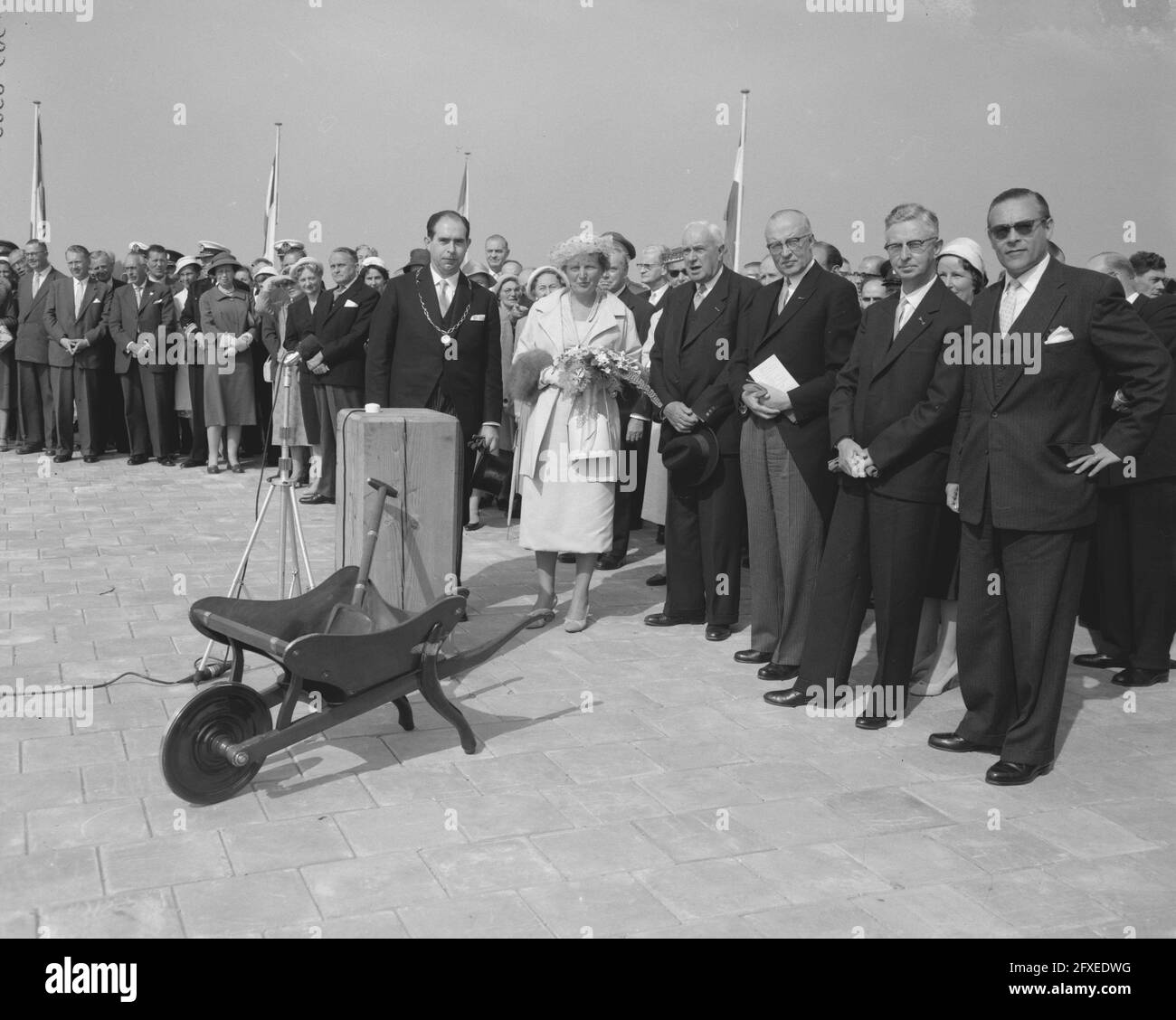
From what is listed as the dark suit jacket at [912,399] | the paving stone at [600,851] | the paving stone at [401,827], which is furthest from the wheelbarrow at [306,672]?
the dark suit jacket at [912,399]

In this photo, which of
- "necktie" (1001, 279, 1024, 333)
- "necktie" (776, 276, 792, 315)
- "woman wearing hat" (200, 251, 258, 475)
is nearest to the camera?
"necktie" (1001, 279, 1024, 333)

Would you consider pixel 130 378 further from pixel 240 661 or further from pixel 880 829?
pixel 880 829

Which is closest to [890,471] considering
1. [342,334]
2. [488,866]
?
[488,866]

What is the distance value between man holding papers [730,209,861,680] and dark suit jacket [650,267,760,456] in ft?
1.36

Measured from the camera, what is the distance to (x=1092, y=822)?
14.8ft

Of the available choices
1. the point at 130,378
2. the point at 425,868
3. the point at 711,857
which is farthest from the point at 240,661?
the point at 130,378

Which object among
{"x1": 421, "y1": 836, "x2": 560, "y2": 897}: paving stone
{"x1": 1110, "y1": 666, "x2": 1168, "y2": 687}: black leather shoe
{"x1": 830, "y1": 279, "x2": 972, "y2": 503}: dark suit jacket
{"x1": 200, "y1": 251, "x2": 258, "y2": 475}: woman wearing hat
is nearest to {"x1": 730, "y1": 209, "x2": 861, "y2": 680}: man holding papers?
{"x1": 830, "y1": 279, "x2": 972, "y2": 503}: dark suit jacket

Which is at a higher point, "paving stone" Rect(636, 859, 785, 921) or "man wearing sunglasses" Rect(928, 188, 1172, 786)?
"man wearing sunglasses" Rect(928, 188, 1172, 786)

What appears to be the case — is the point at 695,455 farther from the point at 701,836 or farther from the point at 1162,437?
the point at 701,836

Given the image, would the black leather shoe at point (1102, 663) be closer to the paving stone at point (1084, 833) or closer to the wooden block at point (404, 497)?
the paving stone at point (1084, 833)

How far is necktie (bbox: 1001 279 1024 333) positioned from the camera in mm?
4984

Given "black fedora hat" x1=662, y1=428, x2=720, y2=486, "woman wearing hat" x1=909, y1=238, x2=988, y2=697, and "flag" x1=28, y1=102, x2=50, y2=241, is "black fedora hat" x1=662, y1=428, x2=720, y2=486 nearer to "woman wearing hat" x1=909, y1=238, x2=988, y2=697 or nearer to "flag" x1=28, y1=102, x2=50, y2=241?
"woman wearing hat" x1=909, y1=238, x2=988, y2=697

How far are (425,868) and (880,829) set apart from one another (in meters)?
1.56

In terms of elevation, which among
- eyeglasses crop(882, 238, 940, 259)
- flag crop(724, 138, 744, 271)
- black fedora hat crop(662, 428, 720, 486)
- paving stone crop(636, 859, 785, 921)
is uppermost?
flag crop(724, 138, 744, 271)
